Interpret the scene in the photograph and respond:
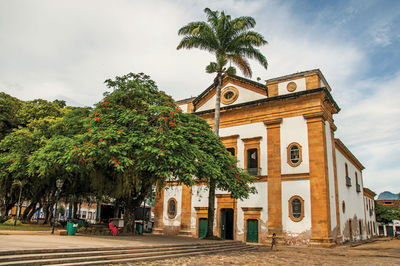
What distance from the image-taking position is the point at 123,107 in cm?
1523

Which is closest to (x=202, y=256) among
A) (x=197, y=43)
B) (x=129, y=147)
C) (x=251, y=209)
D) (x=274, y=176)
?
(x=129, y=147)

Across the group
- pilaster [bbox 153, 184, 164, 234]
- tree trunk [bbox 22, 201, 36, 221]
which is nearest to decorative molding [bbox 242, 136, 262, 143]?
pilaster [bbox 153, 184, 164, 234]

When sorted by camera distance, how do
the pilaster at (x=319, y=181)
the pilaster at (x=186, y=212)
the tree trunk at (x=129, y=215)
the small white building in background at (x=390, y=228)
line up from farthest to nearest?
the small white building in background at (x=390, y=228)
the pilaster at (x=186, y=212)
the pilaster at (x=319, y=181)
the tree trunk at (x=129, y=215)

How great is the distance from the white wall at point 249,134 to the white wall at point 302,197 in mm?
1911

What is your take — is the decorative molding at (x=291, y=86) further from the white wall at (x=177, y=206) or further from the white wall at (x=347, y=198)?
the white wall at (x=177, y=206)

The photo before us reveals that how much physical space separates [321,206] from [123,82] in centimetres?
1308

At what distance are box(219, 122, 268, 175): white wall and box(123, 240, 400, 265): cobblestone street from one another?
5.81 metres

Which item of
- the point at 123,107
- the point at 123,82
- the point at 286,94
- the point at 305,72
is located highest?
the point at 305,72

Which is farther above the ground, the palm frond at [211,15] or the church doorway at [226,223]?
the palm frond at [211,15]

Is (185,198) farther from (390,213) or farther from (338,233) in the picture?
(390,213)

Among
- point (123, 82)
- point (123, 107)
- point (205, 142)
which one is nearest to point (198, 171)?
point (205, 142)

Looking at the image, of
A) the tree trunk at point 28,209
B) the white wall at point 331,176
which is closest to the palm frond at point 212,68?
the white wall at point 331,176

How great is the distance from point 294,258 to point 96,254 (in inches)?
323

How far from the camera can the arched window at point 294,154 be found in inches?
786
